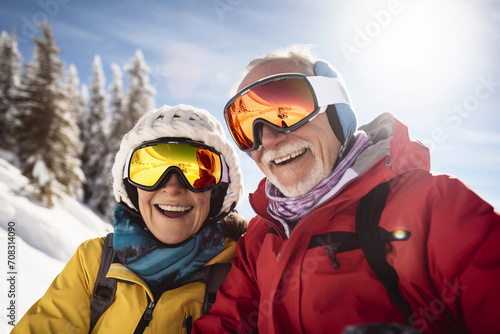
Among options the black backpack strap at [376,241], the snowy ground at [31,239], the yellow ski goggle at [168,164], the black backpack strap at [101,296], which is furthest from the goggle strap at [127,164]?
the black backpack strap at [376,241]

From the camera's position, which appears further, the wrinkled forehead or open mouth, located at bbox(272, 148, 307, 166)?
the wrinkled forehead

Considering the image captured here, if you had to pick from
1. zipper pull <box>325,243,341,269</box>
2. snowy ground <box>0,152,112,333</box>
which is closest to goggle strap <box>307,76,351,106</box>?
zipper pull <box>325,243,341,269</box>

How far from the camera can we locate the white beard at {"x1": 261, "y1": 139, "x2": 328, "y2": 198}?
86.6 inches

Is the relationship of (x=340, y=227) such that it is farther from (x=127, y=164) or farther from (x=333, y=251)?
(x=127, y=164)

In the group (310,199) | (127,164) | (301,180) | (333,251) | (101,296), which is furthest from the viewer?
(127,164)

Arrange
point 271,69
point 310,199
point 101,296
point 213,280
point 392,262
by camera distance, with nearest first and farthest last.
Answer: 1. point 392,262
2. point 310,199
3. point 271,69
4. point 101,296
5. point 213,280

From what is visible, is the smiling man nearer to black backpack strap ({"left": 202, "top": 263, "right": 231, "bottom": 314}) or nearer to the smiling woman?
black backpack strap ({"left": 202, "top": 263, "right": 231, "bottom": 314})

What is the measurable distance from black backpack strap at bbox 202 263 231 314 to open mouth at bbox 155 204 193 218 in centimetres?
62

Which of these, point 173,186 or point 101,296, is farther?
point 173,186

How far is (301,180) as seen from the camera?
223 centimetres

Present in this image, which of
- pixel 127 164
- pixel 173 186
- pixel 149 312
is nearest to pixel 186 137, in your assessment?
pixel 173 186

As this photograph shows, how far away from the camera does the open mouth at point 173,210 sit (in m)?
2.89

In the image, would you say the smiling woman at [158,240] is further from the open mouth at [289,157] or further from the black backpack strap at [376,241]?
the black backpack strap at [376,241]

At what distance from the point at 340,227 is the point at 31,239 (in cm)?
1343
